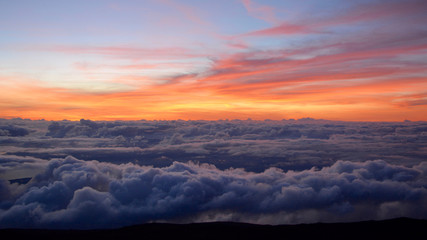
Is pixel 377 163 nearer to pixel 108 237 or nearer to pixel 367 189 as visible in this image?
pixel 367 189

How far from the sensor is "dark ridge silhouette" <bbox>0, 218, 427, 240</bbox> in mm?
94062

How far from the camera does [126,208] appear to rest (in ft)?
425

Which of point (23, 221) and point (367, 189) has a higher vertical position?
point (367, 189)

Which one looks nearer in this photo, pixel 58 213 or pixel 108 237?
pixel 108 237

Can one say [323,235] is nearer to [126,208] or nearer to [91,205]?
[126,208]

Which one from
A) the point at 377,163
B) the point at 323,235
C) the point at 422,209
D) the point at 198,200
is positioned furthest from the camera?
the point at 377,163

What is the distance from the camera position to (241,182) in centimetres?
15775

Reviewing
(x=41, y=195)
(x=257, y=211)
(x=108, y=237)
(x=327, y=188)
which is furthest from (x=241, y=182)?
(x=41, y=195)

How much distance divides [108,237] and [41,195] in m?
57.4

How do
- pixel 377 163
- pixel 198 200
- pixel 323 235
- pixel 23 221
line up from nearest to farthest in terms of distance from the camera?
pixel 323 235 → pixel 23 221 → pixel 198 200 → pixel 377 163

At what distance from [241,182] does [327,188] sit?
41316 mm

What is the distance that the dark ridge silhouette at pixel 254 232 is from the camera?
3703 inches

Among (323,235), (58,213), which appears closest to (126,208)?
(58,213)

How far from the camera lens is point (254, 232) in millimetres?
98500
